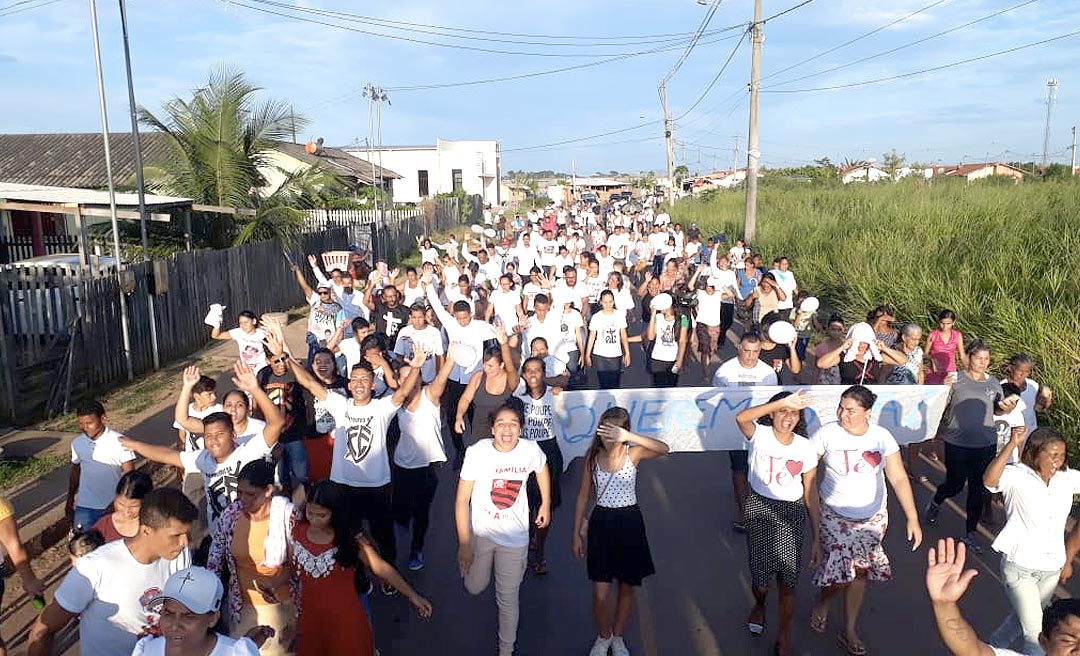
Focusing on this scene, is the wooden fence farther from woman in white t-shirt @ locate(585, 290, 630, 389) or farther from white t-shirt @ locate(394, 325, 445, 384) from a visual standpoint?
woman in white t-shirt @ locate(585, 290, 630, 389)

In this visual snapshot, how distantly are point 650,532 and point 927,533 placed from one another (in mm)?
2212

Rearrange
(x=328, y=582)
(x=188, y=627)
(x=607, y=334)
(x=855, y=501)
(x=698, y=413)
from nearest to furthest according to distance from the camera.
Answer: (x=188, y=627)
(x=328, y=582)
(x=855, y=501)
(x=698, y=413)
(x=607, y=334)

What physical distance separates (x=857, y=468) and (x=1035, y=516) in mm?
896

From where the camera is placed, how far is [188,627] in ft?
8.55

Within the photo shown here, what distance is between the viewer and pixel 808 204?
2544cm

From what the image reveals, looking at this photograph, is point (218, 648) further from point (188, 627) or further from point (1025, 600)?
point (1025, 600)

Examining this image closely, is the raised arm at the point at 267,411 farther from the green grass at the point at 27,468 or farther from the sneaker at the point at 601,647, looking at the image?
the green grass at the point at 27,468

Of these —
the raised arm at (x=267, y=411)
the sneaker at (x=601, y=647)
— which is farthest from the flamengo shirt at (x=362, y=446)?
the sneaker at (x=601, y=647)

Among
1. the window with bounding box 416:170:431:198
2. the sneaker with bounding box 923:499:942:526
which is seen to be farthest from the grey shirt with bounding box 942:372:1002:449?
the window with bounding box 416:170:431:198

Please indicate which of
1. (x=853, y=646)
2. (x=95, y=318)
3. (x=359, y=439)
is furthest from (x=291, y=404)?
(x=95, y=318)

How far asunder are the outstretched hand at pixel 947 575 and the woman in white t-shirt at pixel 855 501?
5.93 ft

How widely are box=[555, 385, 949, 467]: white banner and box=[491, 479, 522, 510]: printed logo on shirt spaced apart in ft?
7.11

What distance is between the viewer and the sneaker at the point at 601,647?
4.62 m

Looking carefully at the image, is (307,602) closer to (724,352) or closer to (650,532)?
(650,532)
